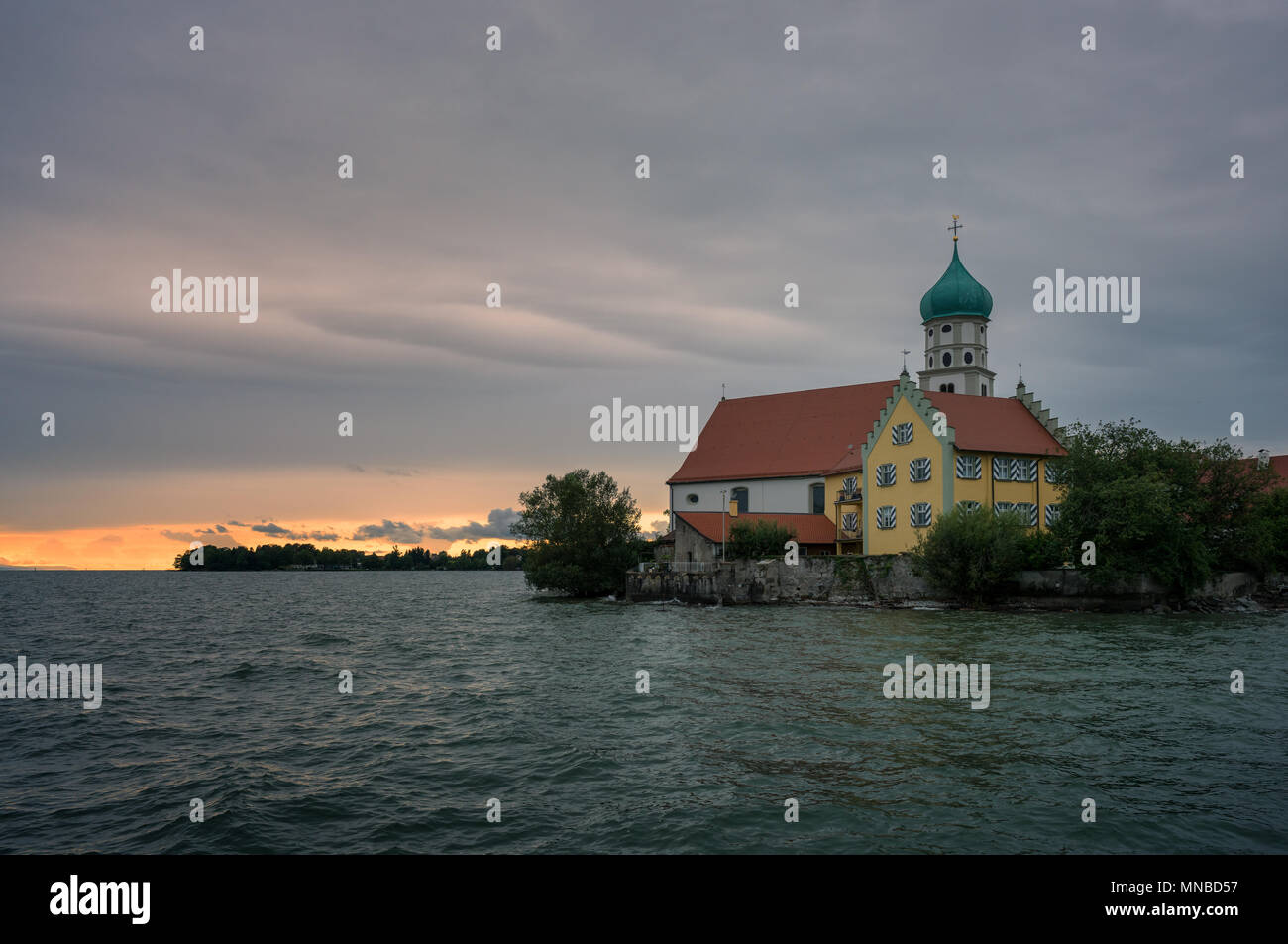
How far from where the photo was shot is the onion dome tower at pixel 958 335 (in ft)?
240

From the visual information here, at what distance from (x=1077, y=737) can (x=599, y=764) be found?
873 cm

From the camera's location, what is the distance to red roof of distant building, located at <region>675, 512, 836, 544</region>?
63666mm

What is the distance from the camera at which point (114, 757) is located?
603 inches

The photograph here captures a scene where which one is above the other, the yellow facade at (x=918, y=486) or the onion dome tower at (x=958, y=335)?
the onion dome tower at (x=958, y=335)

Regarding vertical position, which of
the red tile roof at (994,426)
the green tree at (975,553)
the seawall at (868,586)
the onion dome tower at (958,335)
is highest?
the onion dome tower at (958,335)

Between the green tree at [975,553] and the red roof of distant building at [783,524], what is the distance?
49.5ft

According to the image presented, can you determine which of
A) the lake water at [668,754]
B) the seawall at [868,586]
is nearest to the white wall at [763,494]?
the seawall at [868,586]

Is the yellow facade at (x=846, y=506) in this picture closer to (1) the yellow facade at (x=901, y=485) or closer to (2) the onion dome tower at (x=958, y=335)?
(1) the yellow facade at (x=901, y=485)

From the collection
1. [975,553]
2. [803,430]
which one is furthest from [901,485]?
[803,430]

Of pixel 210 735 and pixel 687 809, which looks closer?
pixel 687 809

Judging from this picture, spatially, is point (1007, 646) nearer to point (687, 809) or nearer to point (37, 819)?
point (687, 809)

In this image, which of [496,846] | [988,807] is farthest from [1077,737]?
[496,846]
